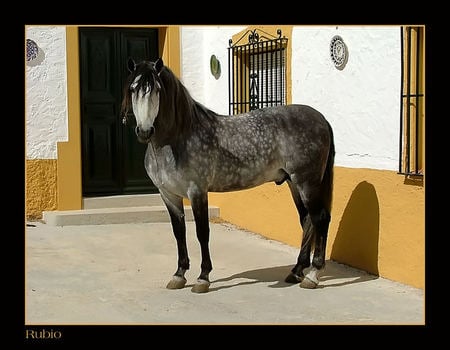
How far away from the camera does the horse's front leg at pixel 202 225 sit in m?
5.73

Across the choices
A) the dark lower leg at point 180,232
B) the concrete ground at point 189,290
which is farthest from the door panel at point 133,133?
the dark lower leg at point 180,232

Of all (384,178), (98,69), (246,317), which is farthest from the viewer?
(98,69)

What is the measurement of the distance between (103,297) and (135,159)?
4346 mm

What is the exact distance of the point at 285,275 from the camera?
21.5 ft

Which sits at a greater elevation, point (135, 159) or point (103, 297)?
point (135, 159)

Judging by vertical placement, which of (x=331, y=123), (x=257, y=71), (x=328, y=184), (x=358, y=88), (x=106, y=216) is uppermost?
(x=257, y=71)

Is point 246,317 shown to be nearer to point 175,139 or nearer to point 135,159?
point 175,139

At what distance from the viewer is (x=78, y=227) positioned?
9.05 m

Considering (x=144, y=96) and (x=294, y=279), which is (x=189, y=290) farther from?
(x=144, y=96)

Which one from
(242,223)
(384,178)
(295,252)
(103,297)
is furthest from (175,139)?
(242,223)

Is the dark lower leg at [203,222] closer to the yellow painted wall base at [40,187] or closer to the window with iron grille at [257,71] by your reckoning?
the window with iron grille at [257,71]

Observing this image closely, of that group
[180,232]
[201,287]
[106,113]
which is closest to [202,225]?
[180,232]

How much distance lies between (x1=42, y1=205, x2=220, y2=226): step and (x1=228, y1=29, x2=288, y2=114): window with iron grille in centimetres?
161

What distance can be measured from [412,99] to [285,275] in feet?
6.23
